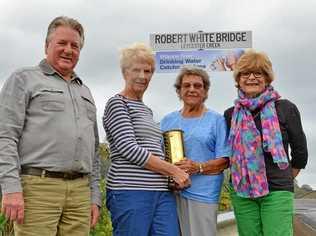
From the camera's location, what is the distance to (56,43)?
410 cm

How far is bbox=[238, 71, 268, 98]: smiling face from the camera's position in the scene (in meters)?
4.71

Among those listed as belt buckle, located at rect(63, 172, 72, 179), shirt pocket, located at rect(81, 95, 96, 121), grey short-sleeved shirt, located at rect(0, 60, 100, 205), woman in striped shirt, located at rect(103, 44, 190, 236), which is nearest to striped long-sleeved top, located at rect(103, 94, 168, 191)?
woman in striped shirt, located at rect(103, 44, 190, 236)

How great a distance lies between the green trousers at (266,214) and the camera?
459 cm

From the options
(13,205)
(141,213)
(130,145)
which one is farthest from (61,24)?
(141,213)

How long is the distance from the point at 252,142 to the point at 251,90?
382 mm

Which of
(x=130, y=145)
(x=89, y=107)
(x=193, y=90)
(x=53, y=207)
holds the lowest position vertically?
(x=53, y=207)

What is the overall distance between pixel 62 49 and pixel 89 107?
42 centimetres

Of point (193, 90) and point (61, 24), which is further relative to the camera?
point (193, 90)

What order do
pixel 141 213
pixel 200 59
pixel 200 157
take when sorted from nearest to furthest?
pixel 141 213, pixel 200 157, pixel 200 59

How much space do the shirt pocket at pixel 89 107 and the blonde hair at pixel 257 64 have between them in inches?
46.1

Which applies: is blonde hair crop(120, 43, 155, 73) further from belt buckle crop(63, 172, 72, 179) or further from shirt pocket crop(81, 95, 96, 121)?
belt buckle crop(63, 172, 72, 179)

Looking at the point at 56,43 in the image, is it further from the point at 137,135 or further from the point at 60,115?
the point at 137,135

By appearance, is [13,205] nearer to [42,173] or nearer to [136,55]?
[42,173]

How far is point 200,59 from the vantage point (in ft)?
31.5
